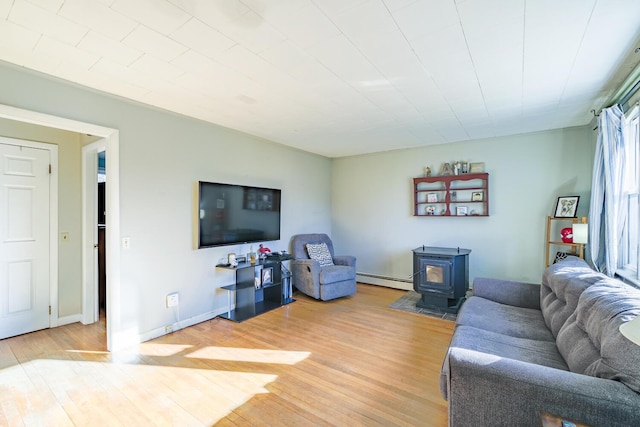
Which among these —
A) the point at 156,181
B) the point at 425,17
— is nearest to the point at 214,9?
the point at 425,17

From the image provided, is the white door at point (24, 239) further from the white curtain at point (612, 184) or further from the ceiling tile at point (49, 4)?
the white curtain at point (612, 184)

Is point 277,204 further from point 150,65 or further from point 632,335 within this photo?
point 632,335

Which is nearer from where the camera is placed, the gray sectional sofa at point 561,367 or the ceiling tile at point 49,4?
the gray sectional sofa at point 561,367

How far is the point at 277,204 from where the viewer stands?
456 centimetres

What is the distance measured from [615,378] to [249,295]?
373 centimetres

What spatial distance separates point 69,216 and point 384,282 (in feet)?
15.3

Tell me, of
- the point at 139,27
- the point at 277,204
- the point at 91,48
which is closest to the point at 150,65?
the point at 91,48

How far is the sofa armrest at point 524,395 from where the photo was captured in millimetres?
1100

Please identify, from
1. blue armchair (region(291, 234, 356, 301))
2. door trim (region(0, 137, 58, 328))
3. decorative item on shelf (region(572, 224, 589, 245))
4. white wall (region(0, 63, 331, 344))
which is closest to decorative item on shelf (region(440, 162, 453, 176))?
decorative item on shelf (region(572, 224, 589, 245))

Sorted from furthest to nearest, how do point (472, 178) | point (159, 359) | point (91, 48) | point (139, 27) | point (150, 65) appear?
point (472, 178) → point (159, 359) → point (150, 65) → point (91, 48) → point (139, 27)

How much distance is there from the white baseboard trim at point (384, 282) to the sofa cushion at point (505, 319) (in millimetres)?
2253

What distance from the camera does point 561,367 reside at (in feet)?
5.48

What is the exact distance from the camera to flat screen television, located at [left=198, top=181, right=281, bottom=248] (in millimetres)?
3547

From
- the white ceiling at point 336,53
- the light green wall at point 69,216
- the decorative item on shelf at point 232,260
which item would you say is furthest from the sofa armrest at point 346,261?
the light green wall at point 69,216
